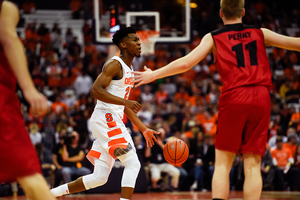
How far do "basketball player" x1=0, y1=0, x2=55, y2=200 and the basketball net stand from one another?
24.1ft

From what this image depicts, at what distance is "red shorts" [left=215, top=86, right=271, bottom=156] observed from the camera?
4016 millimetres

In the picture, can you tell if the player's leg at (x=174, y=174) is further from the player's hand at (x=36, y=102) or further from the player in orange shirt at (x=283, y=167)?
the player's hand at (x=36, y=102)

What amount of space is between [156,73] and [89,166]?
6.83 m

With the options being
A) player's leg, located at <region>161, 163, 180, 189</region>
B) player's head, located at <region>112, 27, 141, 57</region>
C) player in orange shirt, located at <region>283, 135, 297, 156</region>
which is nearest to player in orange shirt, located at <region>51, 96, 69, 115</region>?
player's leg, located at <region>161, 163, 180, 189</region>

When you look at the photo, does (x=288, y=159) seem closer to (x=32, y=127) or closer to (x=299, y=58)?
(x=32, y=127)

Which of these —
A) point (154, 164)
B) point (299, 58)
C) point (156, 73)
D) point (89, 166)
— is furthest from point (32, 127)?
point (299, 58)

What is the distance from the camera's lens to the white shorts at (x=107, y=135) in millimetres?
5242

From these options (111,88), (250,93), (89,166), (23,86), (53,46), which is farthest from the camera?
(53,46)

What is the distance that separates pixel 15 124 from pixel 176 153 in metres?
3.50

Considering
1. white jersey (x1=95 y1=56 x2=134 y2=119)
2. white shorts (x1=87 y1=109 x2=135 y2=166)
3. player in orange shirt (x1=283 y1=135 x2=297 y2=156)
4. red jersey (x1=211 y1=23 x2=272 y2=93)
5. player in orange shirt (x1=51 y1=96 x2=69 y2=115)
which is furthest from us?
player in orange shirt (x1=51 y1=96 x2=69 y2=115)

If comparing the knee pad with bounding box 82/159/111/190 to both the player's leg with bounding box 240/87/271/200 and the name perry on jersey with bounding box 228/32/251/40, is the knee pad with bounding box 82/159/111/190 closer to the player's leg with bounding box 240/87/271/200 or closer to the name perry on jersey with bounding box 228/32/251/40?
the player's leg with bounding box 240/87/271/200

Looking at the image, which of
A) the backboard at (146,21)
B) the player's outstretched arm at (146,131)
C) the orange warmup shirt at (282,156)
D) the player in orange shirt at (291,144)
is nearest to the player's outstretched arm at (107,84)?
the player's outstretched arm at (146,131)

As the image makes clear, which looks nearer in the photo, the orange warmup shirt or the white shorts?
the white shorts

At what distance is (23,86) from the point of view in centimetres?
300
